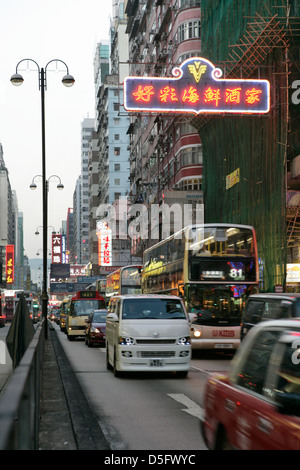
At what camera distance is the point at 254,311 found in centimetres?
1435

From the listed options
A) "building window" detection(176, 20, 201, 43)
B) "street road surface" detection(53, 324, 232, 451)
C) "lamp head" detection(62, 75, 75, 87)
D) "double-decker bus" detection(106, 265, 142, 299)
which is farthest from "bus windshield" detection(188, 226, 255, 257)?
"building window" detection(176, 20, 201, 43)

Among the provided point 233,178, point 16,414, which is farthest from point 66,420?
point 233,178

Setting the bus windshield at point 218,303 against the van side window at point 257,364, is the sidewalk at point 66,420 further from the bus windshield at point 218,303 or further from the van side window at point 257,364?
the bus windshield at point 218,303

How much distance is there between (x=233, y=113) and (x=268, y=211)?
515cm

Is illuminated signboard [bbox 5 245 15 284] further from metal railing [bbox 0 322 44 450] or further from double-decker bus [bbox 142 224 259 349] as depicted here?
metal railing [bbox 0 322 44 450]

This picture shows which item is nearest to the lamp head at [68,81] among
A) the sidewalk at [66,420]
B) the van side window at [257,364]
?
the sidewalk at [66,420]

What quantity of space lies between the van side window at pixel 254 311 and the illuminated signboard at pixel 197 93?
57.9ft

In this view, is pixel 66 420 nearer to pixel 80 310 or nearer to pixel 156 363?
pixel 156 363

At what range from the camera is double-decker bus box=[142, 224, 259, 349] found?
67.0 ft

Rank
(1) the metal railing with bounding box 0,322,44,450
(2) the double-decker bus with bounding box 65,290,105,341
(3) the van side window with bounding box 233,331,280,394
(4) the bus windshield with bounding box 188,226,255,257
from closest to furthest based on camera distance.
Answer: (1) the metal railing with bounding box 0,322,44,450, (3) the van side window with bounding box 233,331,280,394, (4) the bus windshield with bounding box 188,226,255,257, (2) the double-decker bus with bounding box 65,290,105,341

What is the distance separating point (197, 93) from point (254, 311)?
62.0 ft

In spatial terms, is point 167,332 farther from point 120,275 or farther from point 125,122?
point 125,122

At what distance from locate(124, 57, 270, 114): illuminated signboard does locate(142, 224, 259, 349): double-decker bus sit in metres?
11.7
